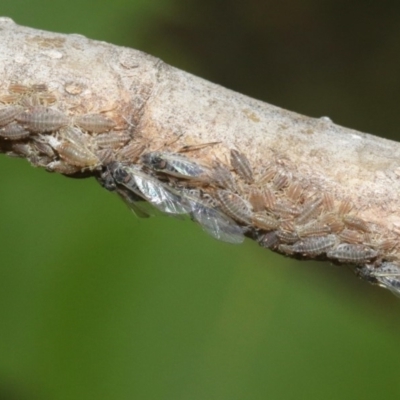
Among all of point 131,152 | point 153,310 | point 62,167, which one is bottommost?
point 153,310

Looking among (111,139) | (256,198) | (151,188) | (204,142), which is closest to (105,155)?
(111,139)

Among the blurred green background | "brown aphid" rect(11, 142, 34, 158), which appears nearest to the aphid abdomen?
"brown aphid" rect(11, 142, 34, 158)

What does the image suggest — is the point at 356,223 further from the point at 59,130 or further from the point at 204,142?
the point at 59,130

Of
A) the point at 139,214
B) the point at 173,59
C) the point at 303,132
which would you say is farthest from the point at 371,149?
the point at 173,59

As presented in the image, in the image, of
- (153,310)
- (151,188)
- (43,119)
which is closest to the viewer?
(43,119)

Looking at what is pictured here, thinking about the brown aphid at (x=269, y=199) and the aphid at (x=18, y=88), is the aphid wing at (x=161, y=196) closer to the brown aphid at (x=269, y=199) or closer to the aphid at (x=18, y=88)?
the brown aphid at (x=269, y=199)

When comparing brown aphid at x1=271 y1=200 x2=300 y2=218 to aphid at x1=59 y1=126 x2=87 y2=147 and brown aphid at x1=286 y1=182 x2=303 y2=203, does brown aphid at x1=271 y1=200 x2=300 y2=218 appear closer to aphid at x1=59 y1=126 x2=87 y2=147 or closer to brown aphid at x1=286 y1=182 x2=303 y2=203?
brown aphid at x1=286 y1=182 x2=303 y2=203

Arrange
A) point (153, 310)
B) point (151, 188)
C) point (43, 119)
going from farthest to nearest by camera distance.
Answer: point (153, 310), point (151, 188), point (43, 119)
